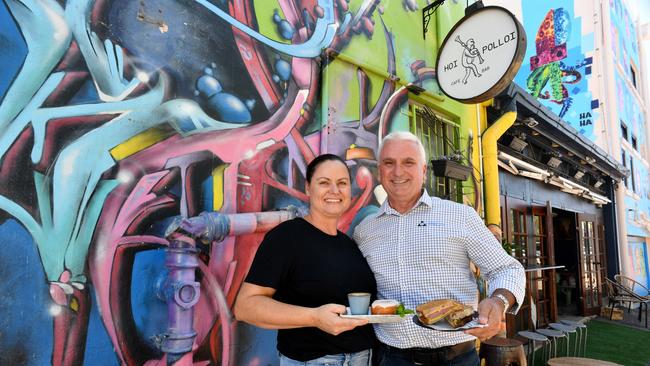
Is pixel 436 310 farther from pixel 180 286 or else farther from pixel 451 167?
pixel 451 167

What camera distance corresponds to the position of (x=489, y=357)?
4938 millimetres

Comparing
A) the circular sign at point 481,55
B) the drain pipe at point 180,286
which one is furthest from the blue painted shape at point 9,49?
the circular sign at point 481,55

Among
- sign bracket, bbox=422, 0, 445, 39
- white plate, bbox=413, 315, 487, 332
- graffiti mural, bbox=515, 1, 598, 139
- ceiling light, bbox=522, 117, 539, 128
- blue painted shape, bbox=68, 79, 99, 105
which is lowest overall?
white plate, bbox=413, 315, 487, 332

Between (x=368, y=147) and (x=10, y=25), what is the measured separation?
10.8 ft

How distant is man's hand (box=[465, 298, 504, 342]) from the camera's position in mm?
1815

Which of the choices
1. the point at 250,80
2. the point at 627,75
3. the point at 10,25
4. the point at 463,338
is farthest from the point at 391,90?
the point at 627,75

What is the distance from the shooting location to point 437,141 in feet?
19.4

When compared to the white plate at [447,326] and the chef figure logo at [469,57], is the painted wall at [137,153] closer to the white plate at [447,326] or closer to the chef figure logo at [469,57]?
the white plate at [447,326]

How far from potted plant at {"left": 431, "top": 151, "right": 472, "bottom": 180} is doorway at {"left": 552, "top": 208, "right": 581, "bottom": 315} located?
8083 mm

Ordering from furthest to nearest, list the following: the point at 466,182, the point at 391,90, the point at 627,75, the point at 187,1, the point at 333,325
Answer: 1. the point at 627,75
2. the point at 466,182
3. the point at 391,90
4. the point at 187,1
5. the point at 333,325

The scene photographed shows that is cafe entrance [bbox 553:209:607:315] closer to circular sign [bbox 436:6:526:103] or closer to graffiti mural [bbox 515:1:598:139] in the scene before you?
graffiti mural [bbox 515:1:598:139]

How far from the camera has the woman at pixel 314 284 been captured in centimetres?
172

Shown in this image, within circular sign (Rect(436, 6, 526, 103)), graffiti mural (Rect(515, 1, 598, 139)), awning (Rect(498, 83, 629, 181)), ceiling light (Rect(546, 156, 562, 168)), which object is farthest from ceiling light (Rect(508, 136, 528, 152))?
graffiti mural (Rect(515, 1, 598, 139))

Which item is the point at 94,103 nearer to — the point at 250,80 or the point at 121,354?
the point at 250,80
